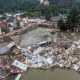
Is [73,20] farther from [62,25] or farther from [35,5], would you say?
[35,5]

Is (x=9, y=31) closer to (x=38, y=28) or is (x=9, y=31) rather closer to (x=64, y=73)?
(x=38, y=28)

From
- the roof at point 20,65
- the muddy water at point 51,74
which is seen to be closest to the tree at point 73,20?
the muddy water at point 51,74

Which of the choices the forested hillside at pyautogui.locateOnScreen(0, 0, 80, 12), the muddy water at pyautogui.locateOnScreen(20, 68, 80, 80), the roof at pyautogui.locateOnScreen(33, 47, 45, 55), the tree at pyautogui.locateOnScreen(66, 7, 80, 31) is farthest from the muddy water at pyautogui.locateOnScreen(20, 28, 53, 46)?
the forested hillside at pyautogui.locateOnScreen(0, 0, 80, 12)

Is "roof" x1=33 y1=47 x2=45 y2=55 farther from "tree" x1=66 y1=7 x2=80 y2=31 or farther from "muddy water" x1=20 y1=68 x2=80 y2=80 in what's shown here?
"tree" x1=66 y1=7 x2=80 y2=31

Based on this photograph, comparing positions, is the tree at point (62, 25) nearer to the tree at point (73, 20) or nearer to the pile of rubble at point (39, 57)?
the tree at point (73, 20)

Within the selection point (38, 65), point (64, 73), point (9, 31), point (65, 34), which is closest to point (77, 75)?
point (64, 73)
